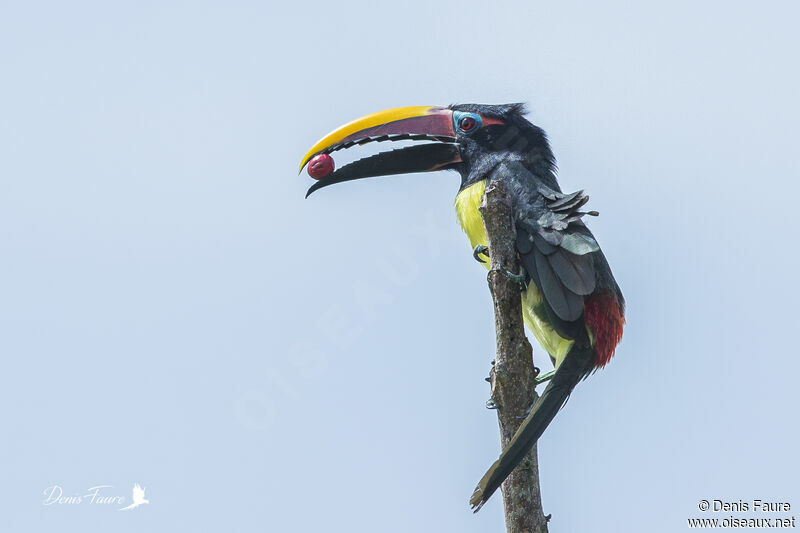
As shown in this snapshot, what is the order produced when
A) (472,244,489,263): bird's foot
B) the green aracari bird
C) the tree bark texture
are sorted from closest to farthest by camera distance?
the tree bark texture → the green aracari bird → (472,244,489,263): bird's foot

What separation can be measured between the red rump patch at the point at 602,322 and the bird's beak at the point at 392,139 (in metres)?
1.57

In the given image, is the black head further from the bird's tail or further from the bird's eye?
the bird's tail

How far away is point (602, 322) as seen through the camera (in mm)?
5848

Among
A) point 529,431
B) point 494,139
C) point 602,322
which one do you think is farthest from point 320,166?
point 529,431

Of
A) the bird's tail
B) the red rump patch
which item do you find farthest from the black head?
the bird's tail

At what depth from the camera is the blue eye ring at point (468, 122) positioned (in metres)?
6.94

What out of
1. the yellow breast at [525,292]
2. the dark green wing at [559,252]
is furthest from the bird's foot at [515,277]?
the yellow breast at [525,292]

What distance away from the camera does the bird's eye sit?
273 inches

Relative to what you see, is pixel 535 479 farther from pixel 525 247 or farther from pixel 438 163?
pixel 438 163

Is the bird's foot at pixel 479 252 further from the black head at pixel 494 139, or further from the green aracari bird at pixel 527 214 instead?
the black head at pixel 494 139

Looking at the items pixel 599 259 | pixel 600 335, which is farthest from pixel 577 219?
pixel 600 335

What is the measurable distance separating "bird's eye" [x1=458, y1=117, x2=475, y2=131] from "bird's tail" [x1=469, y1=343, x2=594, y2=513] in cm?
194

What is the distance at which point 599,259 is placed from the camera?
6.00 metres

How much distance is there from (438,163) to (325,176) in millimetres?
759
